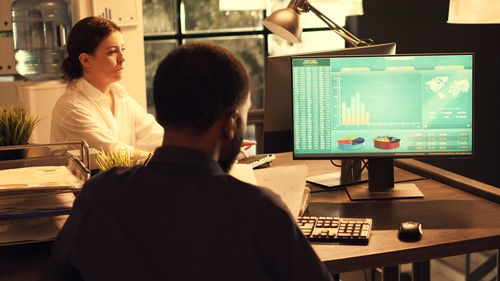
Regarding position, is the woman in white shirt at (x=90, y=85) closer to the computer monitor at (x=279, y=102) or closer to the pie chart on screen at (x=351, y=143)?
the computer monitor at (x=279, y=102)

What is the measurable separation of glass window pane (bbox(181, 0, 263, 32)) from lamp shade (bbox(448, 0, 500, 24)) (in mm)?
2573

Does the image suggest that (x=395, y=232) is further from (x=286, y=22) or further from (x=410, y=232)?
(x=286, y=22)

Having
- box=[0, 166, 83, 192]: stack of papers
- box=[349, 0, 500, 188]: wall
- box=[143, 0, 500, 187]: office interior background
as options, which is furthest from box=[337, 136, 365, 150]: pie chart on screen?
box=[349, 0, 500, 188]: wall

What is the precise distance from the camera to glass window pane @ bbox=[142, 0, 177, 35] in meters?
4.32

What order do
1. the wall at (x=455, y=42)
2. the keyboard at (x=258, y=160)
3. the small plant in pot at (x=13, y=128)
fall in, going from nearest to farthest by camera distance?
the small plant in pot at (x=13, y=128) < the keyboard at (x=258, y=160) < the wall at (x=455, y=42)

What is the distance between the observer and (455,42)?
385 centimetres

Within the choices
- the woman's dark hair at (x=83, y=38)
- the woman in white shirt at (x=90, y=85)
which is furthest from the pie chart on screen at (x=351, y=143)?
the woman's dark hair at (x=83, y=38)

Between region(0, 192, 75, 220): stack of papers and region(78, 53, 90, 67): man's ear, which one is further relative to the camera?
region(78, 53, 90, 67): man's ear

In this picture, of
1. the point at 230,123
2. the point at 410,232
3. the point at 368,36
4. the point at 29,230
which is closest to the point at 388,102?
the point at 410,232

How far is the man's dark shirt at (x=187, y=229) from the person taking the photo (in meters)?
0.90

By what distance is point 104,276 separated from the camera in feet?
3.13

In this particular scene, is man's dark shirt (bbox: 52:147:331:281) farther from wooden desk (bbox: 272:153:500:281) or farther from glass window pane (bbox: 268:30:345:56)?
glass window pane (bbox: 268:30:345:56)

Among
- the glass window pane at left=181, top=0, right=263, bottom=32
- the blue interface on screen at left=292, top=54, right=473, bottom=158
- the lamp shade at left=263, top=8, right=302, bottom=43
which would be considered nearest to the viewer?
the blue interface on screen at left=292, top=54, right=473, bottom=158

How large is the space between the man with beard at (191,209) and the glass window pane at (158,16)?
11.4 ft
